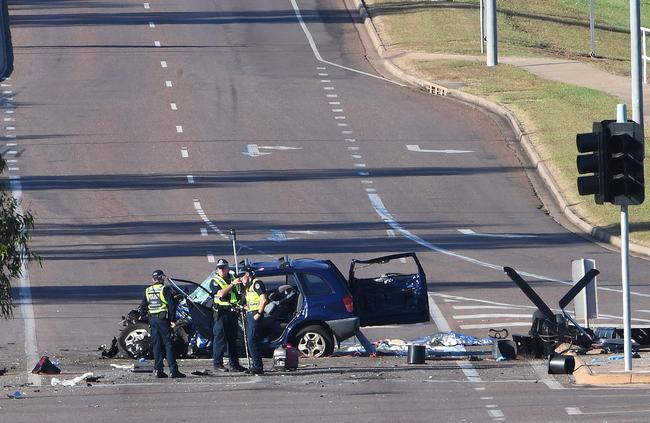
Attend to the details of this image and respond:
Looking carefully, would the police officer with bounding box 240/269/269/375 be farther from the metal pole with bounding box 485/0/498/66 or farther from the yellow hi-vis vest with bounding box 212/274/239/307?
the metal pole with bounding box 485/0/498/66

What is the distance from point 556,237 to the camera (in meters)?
34.9

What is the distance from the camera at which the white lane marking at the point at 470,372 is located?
20062 mm

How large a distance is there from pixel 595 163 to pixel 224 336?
5315 mm

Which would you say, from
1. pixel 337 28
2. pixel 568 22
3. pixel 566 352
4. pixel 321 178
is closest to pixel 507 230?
pixel 321 178

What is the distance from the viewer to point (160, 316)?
21.0 m

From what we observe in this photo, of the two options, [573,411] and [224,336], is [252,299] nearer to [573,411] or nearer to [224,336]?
[224,336]

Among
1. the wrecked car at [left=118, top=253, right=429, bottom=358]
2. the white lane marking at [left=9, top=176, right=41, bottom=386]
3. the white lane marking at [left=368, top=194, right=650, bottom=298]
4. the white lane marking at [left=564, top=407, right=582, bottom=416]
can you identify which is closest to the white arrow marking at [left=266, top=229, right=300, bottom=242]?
the white lane marking at [left=368, top=194, right=650, bottom=298]

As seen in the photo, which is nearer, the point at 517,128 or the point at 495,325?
the point at 495,325

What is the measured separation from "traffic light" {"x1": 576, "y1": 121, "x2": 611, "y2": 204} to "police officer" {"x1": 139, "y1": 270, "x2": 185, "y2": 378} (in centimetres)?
549

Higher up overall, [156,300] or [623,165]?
[623,165]

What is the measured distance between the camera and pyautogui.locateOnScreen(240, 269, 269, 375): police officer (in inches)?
821

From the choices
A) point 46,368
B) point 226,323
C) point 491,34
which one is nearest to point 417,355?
point 226,323

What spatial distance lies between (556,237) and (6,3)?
1330 inches

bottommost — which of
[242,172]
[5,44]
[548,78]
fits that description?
[242,172]
